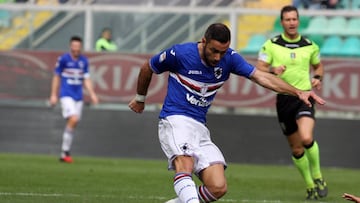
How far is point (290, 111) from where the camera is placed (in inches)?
582

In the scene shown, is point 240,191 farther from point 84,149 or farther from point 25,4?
point 25,4

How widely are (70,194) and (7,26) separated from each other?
12478 mm

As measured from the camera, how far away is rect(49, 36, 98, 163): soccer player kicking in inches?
837

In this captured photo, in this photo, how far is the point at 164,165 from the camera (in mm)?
20828

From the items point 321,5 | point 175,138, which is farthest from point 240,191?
point 321,5

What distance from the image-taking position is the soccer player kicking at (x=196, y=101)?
997cm

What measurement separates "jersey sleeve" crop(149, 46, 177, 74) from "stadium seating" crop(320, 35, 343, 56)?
46.4ft

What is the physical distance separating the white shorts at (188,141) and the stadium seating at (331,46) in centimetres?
1417

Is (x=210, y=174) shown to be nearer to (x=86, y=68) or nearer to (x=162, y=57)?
(x=162, y=57)

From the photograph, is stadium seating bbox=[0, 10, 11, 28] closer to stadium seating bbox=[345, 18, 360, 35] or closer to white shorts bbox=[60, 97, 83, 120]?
white shorts bbox=[60, 97, 83, 120]

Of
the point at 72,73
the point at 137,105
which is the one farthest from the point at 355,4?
the point at 137,105

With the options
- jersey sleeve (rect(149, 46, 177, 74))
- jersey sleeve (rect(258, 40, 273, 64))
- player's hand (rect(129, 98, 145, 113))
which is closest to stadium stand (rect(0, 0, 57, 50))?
jersey sleeve (rect(258, 40, 273, 64))

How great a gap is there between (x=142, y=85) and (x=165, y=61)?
1.65ft

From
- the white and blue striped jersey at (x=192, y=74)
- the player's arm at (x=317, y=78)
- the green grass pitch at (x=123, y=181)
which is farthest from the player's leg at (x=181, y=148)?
the player's arm at (x=317, y=78)
